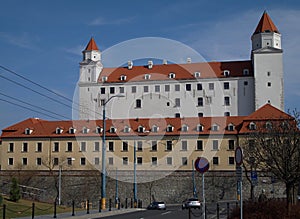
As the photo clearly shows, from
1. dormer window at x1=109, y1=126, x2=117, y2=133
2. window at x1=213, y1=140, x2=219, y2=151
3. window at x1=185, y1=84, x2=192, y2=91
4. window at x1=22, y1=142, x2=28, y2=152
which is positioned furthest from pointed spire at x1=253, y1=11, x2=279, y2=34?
window at x1=22, y1=142, x2=28, y2=152

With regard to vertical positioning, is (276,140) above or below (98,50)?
below

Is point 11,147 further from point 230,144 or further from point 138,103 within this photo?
point 230,144

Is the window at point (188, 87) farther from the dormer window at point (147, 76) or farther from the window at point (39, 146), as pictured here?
the window at point (39, 146)

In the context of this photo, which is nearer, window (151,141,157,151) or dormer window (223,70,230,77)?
window (151,141,157,151)

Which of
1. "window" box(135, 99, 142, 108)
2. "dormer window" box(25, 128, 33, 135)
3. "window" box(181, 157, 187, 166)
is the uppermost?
"window" box(135, 99, 142, 108)

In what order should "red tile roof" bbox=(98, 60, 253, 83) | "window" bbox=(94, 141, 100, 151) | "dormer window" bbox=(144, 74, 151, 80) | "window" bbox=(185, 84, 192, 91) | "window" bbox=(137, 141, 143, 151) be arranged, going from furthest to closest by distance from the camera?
"dormer window" bbox=(144, 74, 151, 80), "window" bbox=(185, 84, 192, 91), "red tile roof" bbox=(98, 60, 253, 83), "window" bbox=(94, 141, 100, 151), "window" bbox=(137, 141, 143, 151)

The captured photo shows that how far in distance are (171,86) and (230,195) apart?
41.1m

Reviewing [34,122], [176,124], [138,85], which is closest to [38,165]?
[34,122]

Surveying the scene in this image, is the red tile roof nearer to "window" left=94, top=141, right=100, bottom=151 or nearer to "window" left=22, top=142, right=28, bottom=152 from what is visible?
"window" left=94, top=141, right=100, bottom=151

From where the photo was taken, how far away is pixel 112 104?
11881 centimetres

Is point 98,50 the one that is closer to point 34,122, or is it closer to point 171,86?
point 171,86

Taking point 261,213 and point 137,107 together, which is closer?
point 261,213

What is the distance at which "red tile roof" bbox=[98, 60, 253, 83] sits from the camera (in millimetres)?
115688

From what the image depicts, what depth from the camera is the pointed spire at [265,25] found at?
108 metres
